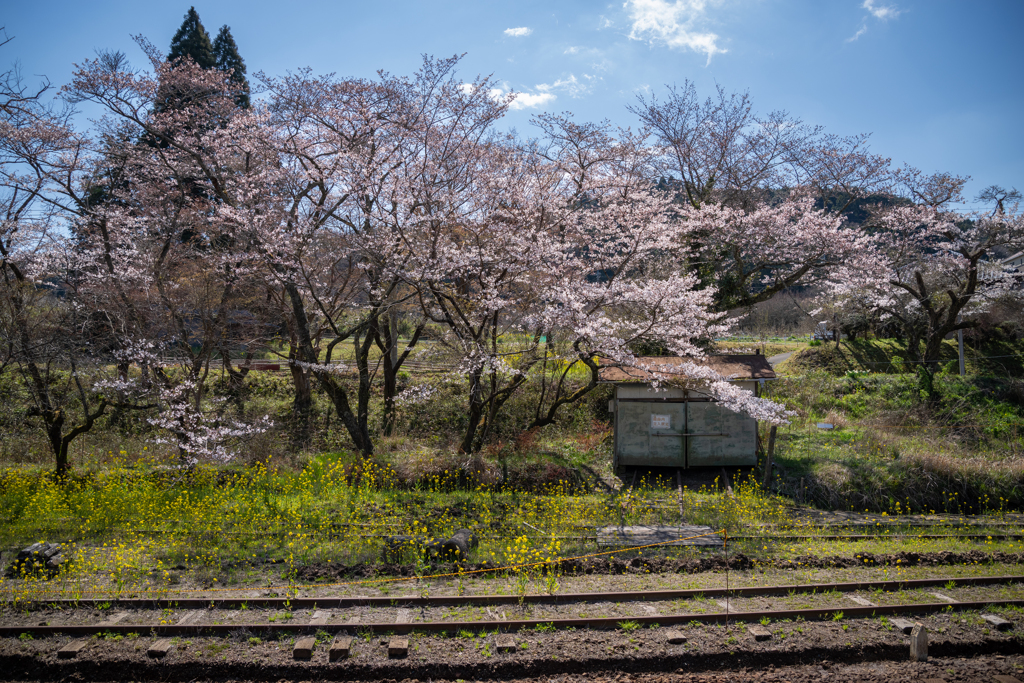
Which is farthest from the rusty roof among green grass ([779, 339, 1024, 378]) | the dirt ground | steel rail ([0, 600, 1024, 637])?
green grass ([779, 339, 1024, 378])

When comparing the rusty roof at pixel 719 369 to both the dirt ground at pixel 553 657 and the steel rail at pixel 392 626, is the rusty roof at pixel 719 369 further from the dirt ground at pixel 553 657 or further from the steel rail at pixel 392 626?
the dirt ground at pixel 553 657

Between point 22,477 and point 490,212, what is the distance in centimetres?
1126

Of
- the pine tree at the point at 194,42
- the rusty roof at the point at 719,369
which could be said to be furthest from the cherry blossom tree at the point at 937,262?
the pine tree at the point at 194,42

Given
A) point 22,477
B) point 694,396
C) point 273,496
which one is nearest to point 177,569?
point 273,496

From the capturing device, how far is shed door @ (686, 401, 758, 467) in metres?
13.2

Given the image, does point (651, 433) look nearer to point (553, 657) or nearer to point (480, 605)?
point (480, 605)

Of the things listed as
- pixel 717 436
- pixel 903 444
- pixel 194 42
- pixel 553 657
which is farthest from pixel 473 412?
pixel 194 42

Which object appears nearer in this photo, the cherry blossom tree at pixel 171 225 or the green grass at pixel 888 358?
the cherry blossom tree at pixel 171 225

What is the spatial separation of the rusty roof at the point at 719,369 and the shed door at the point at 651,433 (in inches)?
25.8

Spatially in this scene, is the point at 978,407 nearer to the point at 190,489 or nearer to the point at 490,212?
the point at 490,212

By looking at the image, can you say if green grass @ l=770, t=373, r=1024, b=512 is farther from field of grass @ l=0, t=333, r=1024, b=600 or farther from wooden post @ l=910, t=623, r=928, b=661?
wooden post @ l=910, t=623, r=928, b=661

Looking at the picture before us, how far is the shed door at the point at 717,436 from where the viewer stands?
13.2 m

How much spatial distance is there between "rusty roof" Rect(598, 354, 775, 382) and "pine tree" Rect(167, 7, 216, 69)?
82.1 ft

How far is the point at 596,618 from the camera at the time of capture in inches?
248
